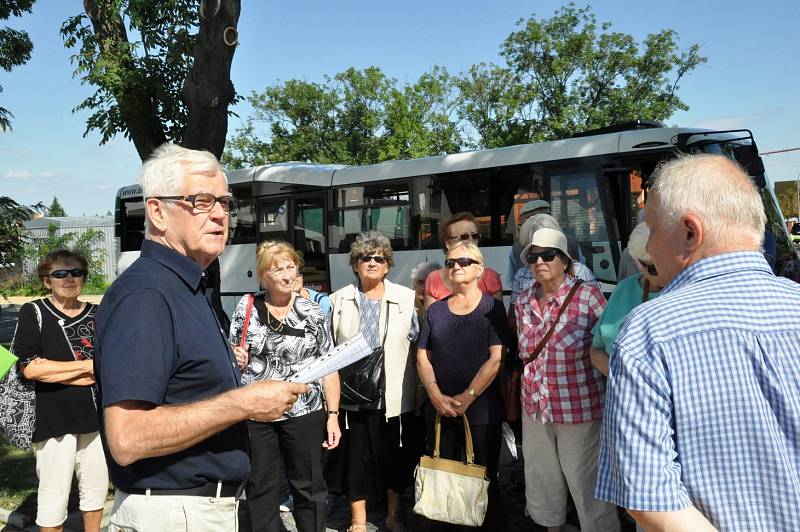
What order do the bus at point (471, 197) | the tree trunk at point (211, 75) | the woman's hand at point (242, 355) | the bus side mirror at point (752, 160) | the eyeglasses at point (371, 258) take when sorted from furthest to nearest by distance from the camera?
the bus at point (471, 197), the bus side mirror at point (752, 160), the tree trunk at point (211, 75), the eyeglasses at point (371, 258), the woman's hand at point (242, 355)

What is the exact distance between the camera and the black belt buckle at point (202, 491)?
202 cm

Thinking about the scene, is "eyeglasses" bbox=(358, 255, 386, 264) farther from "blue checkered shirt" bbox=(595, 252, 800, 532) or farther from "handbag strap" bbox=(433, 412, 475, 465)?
"blue checkered shirt" bbox=(595, 252, 800, 532)

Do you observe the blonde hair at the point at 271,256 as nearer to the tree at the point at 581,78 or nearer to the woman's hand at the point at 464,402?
the woman's hand at the point at 464,402

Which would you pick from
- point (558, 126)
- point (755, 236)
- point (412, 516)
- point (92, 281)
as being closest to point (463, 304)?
point (412, 516)

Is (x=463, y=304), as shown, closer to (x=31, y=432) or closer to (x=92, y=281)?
(x=31, y=432)

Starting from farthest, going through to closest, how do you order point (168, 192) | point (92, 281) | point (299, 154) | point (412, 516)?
1. point (299, 154)
2. point (92, 281)
3. point (412, 516)
4. point (168, 192)

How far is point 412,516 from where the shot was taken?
480 centimetres

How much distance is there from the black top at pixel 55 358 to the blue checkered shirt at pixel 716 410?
11.4 feet

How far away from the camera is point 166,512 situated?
2.01 meters

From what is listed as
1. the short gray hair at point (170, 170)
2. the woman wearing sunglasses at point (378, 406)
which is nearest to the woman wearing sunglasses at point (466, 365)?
the woman wearing sunglasses at point (378, 406)

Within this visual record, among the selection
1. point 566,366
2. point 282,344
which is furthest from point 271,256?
point 566,366

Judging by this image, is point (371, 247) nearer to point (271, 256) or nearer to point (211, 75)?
point (271, 256)

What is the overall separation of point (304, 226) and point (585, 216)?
628cm

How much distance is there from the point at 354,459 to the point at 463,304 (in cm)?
133
